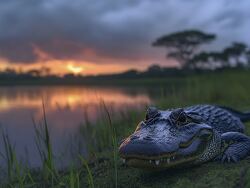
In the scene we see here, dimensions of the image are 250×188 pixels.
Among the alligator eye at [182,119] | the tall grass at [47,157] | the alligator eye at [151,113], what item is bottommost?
the tall grass at [47,157]

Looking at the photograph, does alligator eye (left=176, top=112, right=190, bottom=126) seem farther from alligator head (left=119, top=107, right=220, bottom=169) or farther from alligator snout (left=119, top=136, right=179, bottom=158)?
alligator snout (left=119, top=136, right=179, bottom=158)

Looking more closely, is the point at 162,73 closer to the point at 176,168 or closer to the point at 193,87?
the point at 193,87

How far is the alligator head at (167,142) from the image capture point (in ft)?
9.15

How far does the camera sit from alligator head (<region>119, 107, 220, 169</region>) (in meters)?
2.79

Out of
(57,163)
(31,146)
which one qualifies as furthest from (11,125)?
(57,163)

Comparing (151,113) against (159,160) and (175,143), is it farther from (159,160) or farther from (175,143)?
(159,160)

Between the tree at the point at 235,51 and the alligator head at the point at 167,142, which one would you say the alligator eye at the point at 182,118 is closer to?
the alligator head at the point at 167,142

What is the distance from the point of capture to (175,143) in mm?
2998

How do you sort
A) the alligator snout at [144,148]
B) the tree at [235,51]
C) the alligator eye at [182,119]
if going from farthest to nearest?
the tree at [235,51] → the alligator eye at [182,119] → the alligator snout at [144,148]

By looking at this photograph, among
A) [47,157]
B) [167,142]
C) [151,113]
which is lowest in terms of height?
[47,157]

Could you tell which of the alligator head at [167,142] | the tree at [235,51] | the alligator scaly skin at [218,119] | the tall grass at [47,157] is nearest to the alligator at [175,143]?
the alligator head at [167,142]

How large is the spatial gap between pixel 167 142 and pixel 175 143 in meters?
0.10

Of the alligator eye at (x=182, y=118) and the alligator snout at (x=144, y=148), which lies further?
the alligator eye at (x=182, y=118)

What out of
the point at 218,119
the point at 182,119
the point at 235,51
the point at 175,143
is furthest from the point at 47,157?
the point at 235,51
